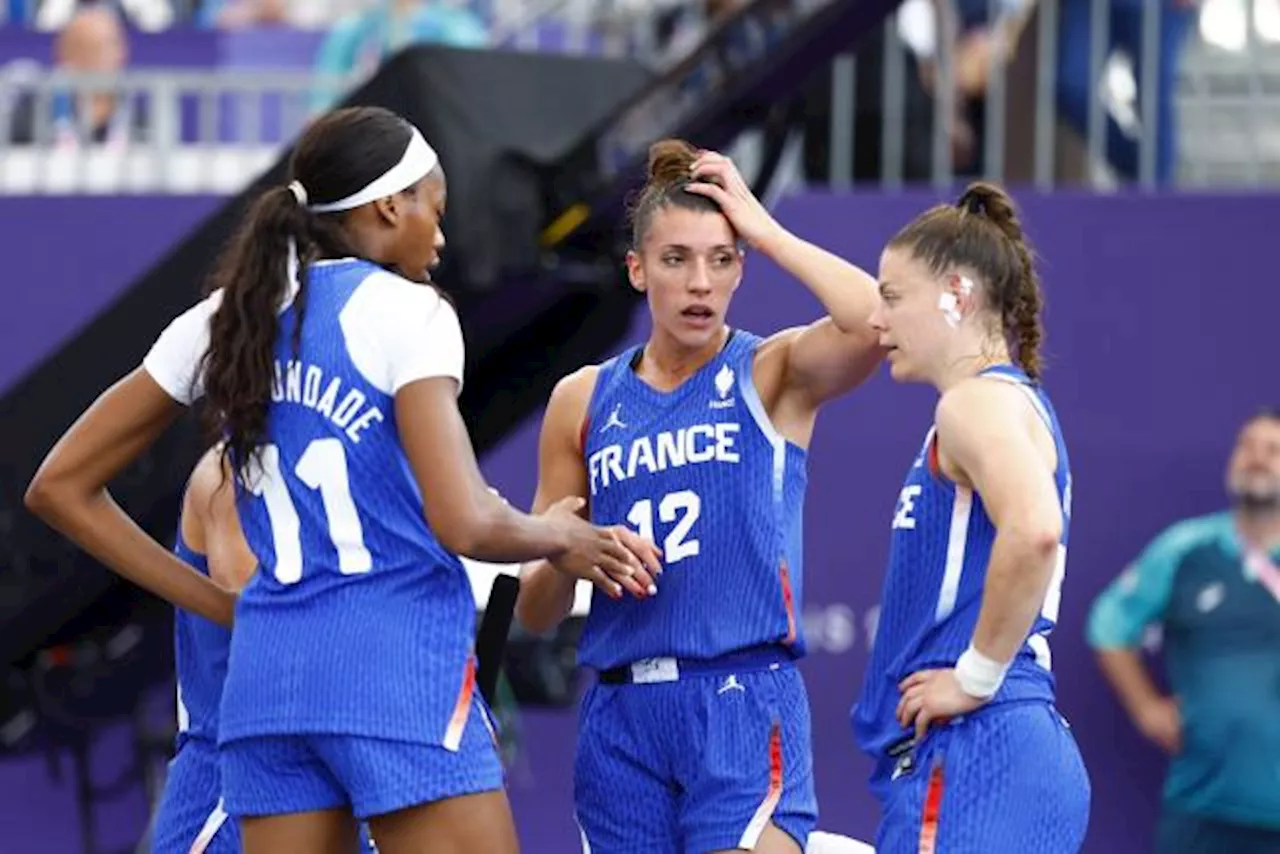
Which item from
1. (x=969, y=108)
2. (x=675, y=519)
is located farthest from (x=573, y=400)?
(x=969, y=108)

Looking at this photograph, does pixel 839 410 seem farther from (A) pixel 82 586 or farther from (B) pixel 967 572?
(B) pixel 967 572

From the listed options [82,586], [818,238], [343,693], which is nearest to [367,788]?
[343,693]

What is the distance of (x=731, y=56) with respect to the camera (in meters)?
8.38

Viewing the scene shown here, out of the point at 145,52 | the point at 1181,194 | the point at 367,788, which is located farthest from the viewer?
the point at 145,52

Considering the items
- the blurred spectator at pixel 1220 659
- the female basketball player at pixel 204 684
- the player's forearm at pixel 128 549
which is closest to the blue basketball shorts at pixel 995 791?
the female basketball player at pixel 204 684

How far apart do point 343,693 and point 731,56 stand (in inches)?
135

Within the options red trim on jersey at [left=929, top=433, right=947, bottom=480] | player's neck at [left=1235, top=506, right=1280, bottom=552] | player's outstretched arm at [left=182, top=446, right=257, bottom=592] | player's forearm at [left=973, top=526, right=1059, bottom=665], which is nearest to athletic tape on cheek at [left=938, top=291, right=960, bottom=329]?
red trim on jersey at [left=929, top=433, right=947, bottom=480]

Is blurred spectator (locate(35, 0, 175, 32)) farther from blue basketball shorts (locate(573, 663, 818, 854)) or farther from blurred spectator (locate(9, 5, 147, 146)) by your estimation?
blue basketball shorts (locate(573, 663, 818, 854))

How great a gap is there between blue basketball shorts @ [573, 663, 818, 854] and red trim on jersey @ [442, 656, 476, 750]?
64 cm

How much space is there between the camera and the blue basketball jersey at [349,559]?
5.40m

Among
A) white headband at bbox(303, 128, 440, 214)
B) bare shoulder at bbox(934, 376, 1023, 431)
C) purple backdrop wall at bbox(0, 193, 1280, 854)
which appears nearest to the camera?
bare shoulder at bbox(934, 376, 1023, 431)

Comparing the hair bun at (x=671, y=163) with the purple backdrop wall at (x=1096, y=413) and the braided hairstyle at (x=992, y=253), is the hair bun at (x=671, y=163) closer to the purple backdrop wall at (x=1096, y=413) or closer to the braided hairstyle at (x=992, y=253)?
the braided hairstyle at (x=992, y=253)

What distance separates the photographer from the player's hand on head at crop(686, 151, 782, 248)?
6047 mm

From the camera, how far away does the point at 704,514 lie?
6070mm
